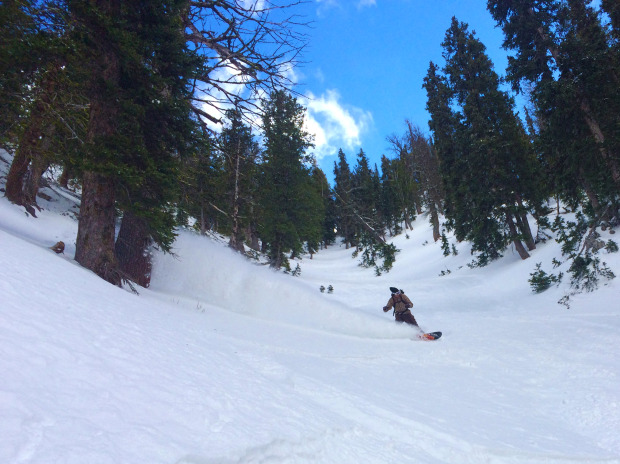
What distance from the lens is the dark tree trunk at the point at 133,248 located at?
805 centimetres

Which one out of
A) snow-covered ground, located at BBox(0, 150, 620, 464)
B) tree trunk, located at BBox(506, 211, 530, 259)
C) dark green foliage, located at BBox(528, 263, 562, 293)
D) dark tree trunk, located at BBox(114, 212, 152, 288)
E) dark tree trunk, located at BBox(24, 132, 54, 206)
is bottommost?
A: snow-covered ground, located at BBox(0, 150, 620, 464)

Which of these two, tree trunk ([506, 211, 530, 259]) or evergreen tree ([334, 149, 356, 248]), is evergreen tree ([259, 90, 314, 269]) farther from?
evergreen tree ([334, 149, 356, 248])

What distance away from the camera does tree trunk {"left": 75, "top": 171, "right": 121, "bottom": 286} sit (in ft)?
21.3

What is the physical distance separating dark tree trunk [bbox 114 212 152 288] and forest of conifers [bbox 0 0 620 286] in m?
0.03

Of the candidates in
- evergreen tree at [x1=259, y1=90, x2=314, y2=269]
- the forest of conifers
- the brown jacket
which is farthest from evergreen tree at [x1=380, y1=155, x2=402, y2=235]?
the brown jacket

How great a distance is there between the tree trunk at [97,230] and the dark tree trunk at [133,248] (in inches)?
52.4

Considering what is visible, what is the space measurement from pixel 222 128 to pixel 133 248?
366cm

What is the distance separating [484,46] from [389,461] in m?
24.0

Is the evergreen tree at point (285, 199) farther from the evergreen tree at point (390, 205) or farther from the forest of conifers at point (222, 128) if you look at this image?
the evergreen tree at point (390, 205)

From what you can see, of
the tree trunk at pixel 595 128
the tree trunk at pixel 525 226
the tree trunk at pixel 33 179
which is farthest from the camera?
the tree trunk at pixel 525 226

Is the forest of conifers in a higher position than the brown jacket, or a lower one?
higher

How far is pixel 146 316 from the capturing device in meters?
4.36

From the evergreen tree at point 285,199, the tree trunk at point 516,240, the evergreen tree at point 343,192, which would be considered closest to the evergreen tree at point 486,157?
the tree trunk at point 516,240

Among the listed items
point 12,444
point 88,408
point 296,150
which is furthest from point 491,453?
point 296,150
